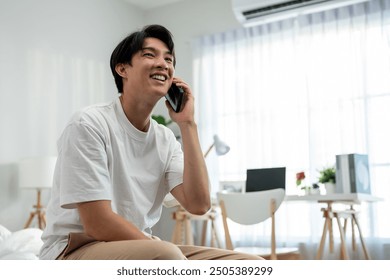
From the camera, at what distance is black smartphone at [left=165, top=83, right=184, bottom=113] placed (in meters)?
1.35

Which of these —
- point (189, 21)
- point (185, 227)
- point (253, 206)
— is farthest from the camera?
point (189, 21)

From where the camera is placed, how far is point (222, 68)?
4895 millimetres

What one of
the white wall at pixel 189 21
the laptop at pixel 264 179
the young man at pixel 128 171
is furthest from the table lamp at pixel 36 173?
the young man at pixel 128 171

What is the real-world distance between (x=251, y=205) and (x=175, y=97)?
183 cm

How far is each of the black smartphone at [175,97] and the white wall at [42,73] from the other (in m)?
2.96

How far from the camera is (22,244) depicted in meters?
2.36

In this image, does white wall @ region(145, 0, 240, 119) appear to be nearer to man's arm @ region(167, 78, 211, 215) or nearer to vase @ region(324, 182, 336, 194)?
vase @ region(324, 182, 336, 194)

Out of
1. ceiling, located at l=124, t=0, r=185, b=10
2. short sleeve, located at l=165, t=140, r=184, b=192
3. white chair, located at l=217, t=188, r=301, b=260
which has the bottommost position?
white chair, located at l=217, t=188, r=301, b=260

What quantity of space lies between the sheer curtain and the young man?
307 cm

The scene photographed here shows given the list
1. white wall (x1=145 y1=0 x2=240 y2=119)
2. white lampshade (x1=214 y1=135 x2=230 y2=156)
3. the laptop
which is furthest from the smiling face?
white wall (x1=145 y1=0 x2=240 y2=119)

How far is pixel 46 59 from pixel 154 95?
340cm

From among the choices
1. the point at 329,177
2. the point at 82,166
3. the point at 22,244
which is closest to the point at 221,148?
the point at 329,177

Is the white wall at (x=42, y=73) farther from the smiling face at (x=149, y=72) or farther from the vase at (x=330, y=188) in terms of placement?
the smiling face at (x=149, y=72)

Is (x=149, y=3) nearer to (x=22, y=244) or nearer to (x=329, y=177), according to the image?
(x=329, y=177)
